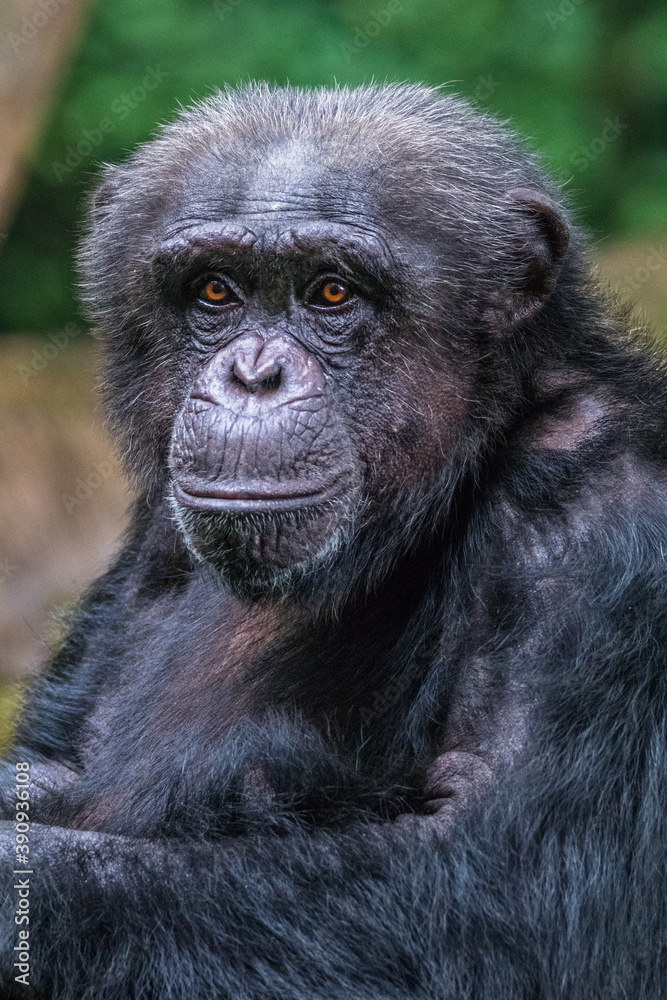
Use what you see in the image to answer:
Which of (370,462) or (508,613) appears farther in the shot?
(370,462)

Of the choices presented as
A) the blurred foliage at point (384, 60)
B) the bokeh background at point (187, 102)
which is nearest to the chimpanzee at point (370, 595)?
the bokeh background at point (187, 102)

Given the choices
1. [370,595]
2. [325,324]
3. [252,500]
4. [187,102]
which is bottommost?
[370,595]

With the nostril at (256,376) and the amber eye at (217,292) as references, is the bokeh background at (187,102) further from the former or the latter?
the nostril at (256,376)

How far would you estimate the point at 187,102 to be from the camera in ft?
28.3

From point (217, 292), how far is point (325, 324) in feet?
1.17

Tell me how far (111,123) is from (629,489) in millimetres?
6659

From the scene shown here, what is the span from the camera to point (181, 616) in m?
4.49

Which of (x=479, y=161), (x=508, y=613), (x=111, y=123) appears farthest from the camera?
(x=111, y=123)

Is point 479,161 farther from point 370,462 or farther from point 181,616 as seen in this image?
point 181,616

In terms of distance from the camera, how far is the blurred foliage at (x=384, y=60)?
29.0ft

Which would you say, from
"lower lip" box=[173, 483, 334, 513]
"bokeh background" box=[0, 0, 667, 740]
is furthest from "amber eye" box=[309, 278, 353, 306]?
"bokeh background" box=[0, 0, 667, 740]

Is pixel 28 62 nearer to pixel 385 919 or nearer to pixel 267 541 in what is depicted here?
pixel 267 541

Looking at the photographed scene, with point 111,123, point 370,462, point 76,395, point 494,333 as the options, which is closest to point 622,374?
point 494,333

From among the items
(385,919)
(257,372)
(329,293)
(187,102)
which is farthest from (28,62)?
→ (385,919)
